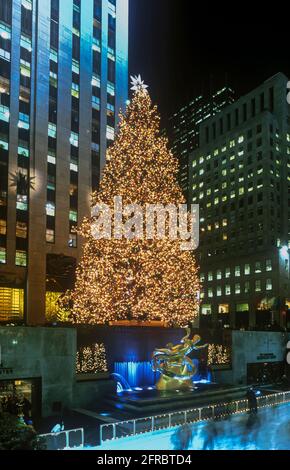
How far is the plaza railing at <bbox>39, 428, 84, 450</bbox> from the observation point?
13258mm

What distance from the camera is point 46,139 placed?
56.4 metres

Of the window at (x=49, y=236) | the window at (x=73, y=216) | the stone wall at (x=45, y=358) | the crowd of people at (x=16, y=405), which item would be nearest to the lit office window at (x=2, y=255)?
the window at (x=49, y=236)

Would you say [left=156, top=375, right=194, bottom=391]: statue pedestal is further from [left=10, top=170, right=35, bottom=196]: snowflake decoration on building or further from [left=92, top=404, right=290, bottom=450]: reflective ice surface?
[left=10, top=170, right=35, bottom=196]: snowflake decoration on building

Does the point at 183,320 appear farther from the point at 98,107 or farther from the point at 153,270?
the point at 98,107

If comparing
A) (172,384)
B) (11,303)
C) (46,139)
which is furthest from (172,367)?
(46,139)

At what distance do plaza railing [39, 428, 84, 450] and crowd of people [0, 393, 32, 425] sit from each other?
27.4ft

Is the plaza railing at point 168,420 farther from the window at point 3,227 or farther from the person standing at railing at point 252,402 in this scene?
the window at point 3,227

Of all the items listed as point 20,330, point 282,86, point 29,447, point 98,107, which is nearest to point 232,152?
point 282,86

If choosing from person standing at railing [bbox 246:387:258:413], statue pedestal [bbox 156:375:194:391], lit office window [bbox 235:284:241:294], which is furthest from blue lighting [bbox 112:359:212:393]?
lit office window [bbox 235:284:241:294]

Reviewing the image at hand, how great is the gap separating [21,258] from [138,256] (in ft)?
77.1

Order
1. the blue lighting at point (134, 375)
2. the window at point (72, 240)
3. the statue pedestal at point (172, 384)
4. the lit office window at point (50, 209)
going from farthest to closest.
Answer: the window at point (72, 240) → the lit office window at point (50, 209) → the blue lighting at point (134, 375) → the statue pedestal at point (172, 384)

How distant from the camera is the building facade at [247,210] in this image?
9369cm

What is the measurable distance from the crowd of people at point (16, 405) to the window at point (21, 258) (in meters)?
30.6

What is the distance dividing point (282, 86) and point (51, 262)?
71036 mm
